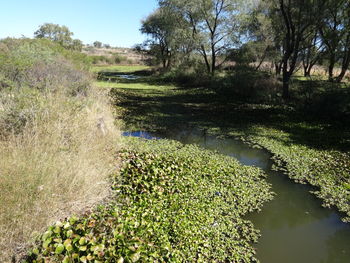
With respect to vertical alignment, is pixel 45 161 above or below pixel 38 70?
below

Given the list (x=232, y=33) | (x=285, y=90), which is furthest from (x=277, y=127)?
(x=232, y=33)

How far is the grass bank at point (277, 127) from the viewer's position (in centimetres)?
550

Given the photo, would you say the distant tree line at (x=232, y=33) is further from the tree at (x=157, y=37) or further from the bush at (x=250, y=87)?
the tree at (x=157, y=37)

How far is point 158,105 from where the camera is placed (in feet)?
43.0

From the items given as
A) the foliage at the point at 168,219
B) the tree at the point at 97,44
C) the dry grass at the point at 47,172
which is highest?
the tree at the point at 97,44

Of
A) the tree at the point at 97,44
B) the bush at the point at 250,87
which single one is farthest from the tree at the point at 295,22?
the tree at the point at 97,44

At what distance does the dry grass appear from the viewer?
246 centimetres

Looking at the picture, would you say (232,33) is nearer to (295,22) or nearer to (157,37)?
(295,22)

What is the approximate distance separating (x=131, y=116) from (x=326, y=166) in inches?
288

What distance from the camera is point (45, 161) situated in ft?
10.3

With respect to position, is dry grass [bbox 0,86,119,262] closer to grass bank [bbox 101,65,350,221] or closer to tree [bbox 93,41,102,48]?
grass bank [bbox 101,65,350,221]

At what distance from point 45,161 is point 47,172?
251mm

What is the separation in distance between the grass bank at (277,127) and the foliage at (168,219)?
51.8 inches

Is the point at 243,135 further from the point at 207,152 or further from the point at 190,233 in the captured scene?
the point at 190,233
